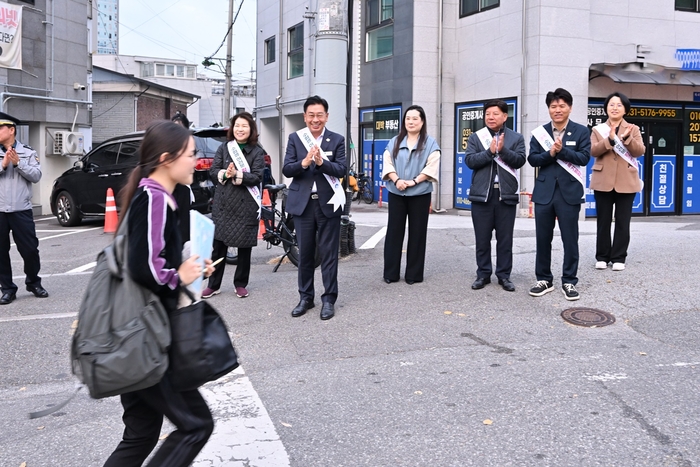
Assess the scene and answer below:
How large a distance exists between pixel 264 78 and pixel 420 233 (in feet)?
75.8

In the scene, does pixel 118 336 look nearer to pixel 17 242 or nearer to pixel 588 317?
pixel 588 317

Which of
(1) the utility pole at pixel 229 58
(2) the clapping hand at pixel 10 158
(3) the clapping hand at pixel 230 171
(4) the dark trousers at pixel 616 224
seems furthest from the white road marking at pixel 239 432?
(1) the utility pole at pixel 229 58

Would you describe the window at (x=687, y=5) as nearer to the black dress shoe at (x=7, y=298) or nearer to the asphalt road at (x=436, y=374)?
the asphalt road at (x=436, y=374)

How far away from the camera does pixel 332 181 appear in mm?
6734

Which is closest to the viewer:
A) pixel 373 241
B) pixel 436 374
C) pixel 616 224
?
pixel 436 374

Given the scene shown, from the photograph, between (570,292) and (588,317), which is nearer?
(588,317)

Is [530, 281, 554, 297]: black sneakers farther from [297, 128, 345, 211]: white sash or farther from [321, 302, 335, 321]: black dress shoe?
[297, 128, 345, 211]: white sash

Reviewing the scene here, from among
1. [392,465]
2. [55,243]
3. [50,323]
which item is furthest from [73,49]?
[392,465]

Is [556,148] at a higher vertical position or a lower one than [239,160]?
higher

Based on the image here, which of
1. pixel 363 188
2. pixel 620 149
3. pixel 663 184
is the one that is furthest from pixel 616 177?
pixel 363 188

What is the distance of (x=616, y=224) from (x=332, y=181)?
11.8ft

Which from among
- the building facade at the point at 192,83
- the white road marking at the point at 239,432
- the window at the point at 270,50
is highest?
the building facade at the point at 192,83

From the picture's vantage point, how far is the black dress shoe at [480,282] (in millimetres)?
7531

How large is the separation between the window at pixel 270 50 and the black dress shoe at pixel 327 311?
23394mm
